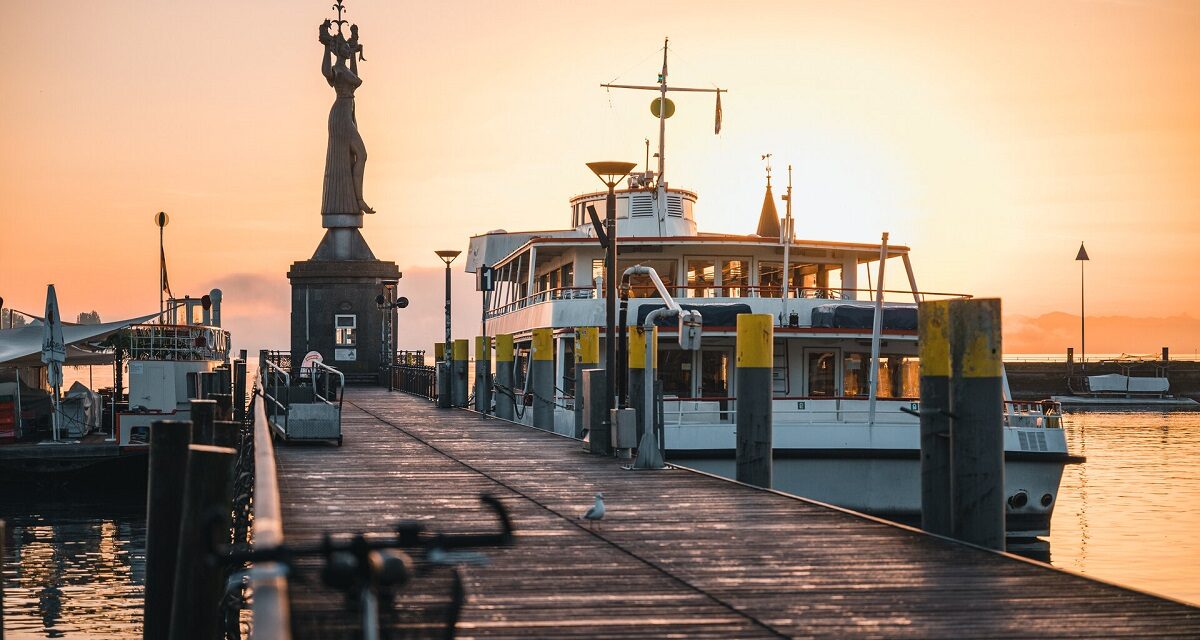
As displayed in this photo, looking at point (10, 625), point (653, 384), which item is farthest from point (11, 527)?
point (653, 384)

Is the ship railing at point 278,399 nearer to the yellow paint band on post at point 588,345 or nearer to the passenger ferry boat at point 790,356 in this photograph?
the yellow paint band on post at point 588,345

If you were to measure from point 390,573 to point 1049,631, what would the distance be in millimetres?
4634

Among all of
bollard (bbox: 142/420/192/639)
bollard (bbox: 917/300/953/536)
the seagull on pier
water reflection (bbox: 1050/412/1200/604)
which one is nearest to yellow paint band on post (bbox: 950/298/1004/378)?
bollard (bbox: 917/300/953/536)

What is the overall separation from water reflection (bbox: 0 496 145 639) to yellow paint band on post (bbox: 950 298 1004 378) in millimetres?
12525

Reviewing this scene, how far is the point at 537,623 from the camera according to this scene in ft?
25.7

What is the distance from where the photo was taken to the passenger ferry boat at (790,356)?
22578 mm

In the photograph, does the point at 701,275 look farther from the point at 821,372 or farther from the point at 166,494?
the point at 166,494

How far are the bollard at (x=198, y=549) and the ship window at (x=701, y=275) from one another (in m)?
21.5

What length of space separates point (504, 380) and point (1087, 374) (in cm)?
8733

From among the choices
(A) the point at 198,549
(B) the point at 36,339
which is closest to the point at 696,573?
(A) the point at 198,549

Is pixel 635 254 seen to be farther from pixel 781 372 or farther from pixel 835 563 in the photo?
pixel 835 563

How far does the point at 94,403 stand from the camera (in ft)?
127

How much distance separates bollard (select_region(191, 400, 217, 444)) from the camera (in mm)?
16234

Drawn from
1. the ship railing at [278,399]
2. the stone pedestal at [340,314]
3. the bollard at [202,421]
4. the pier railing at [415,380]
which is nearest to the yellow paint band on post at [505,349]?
the ship railing at [278,399]
